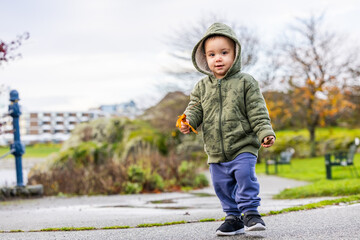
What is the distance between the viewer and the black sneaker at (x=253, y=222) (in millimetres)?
3842

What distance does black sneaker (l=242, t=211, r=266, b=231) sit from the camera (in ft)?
12.6

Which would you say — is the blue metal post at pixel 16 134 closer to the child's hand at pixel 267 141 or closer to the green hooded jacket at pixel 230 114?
the green hooded jacket at pixel 230 114

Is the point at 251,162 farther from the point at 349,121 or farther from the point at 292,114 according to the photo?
the point at 349,121

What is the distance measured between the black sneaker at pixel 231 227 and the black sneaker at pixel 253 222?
0.12 meters

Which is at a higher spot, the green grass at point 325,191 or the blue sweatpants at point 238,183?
the blue sweatpants at point 238,183

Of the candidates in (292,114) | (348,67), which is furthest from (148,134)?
(348,67)

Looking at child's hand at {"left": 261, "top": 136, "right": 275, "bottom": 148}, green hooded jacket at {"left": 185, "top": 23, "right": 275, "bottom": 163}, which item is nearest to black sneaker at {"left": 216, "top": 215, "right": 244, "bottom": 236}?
green hooded jacket at {"left": 185, "top": 23, "right": 275, "bottom": 163}

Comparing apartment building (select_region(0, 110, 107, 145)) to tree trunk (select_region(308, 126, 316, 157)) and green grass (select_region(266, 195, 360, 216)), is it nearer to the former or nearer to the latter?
tree trunk (select_region(308, 126, 316, 157))

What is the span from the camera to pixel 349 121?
3491 centimetres

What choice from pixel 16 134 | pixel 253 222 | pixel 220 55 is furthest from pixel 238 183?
pixel 16 134

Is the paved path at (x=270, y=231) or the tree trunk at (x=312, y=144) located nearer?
the paved path at (x=270, y=231)

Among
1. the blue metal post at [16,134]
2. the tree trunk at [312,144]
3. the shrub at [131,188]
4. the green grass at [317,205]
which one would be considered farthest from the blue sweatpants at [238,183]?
the tree trunk at [312,144]

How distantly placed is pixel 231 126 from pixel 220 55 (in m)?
0.67

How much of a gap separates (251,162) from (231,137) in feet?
0.88
